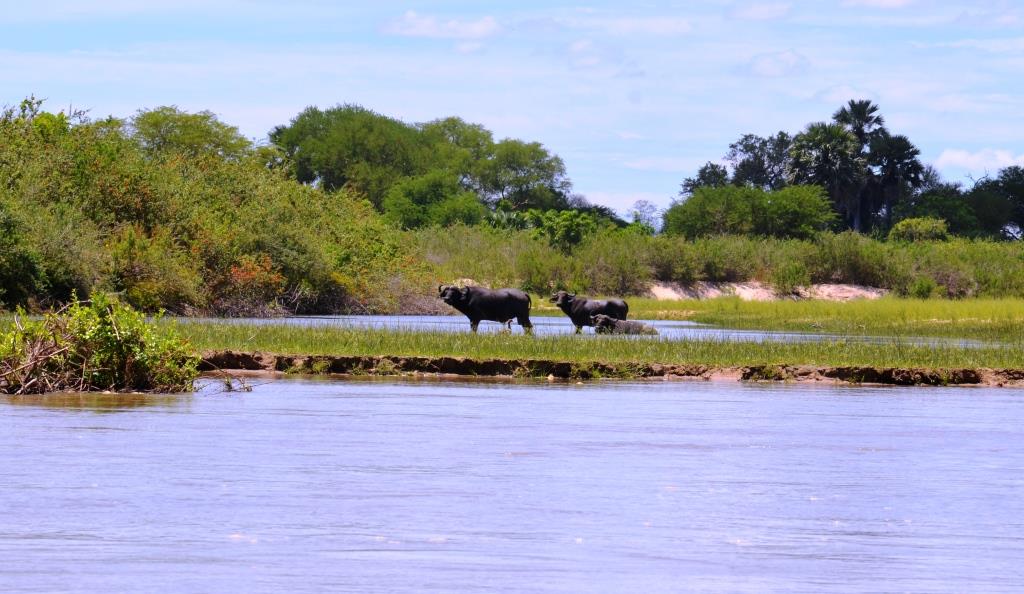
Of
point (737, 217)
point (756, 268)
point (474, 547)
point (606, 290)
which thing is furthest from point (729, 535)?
point (737, 217)

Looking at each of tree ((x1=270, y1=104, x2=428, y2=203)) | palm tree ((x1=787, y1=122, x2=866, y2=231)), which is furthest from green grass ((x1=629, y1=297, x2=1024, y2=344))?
tree ((x1=270, y1=104, x2=428, y2=203))

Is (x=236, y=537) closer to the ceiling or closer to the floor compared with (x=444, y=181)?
closer to the floor

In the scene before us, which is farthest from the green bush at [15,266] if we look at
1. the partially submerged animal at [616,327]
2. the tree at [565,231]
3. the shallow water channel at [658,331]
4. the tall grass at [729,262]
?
the tree at [565,231]

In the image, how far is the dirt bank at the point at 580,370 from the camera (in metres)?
24.7

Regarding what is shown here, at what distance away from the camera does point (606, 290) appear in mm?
66375

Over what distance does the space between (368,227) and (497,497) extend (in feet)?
150

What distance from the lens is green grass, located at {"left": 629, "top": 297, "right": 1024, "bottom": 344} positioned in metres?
42.8

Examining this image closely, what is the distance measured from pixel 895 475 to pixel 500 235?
59.5 meters

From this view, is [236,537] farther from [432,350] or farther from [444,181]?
[444,181]

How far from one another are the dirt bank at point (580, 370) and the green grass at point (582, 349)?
228mm

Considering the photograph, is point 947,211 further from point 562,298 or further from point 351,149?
point 562,298

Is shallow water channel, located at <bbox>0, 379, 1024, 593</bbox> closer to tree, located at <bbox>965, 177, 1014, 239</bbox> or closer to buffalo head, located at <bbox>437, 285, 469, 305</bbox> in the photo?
buffalo head, located at <bbox>437, 285, 469, 305</bbox>

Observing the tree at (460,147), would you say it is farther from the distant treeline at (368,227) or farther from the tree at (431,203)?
the tree at (431,203)

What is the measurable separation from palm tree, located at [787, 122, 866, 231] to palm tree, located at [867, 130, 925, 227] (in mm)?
1396
